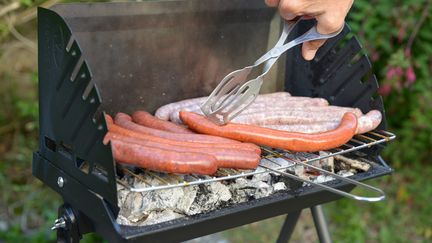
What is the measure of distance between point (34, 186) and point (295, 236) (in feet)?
6.22

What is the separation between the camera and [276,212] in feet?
6.98

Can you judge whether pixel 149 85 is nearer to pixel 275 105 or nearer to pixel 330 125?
pixel 275 105

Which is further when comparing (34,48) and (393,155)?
(393,155)

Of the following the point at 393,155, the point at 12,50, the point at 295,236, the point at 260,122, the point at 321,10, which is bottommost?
the point at 295,236

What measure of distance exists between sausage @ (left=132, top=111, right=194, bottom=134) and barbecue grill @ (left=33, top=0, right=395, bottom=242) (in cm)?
14

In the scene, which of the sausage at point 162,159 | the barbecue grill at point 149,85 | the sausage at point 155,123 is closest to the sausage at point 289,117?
the barbecue grill at point 149,85

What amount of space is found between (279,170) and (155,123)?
493 millimetres

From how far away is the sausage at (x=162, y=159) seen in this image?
1816 millimetres

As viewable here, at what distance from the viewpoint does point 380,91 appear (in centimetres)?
450

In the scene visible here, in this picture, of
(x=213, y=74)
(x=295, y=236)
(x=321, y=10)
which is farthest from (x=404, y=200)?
(x=321, y=10)

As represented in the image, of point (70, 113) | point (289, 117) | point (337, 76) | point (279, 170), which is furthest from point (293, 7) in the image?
point (70, 113)

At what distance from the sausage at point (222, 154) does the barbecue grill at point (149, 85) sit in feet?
0.16

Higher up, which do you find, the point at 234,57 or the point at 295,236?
the point at 234,57

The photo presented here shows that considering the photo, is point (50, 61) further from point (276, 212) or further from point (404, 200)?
point (404, 200)
